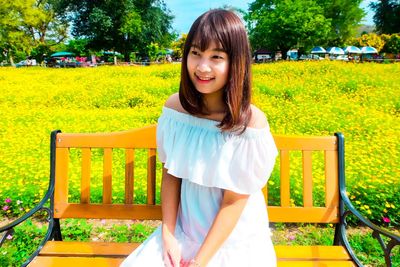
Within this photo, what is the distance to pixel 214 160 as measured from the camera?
1.56m

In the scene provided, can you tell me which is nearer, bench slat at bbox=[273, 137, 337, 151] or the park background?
bench slat at bbox=[273, 137, 337, 151]

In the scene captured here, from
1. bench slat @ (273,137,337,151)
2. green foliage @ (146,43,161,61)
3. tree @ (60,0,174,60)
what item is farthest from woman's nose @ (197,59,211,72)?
green foliage @ (146,43,161,61)

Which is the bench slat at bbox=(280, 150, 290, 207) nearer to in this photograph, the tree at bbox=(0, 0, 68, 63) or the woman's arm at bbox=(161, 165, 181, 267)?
the woman's arm at bbox=(161, 165, 181, 267)

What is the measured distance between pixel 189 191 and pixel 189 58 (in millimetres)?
572

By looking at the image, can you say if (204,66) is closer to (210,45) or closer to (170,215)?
(210,45)

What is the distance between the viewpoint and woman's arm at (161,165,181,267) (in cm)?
154

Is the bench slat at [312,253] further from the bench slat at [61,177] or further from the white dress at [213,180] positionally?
the bench slat at [61,177]

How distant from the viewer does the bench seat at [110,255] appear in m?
1.85

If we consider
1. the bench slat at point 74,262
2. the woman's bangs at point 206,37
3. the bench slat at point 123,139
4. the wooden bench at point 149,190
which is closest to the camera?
the woman's bangs at point 206,37

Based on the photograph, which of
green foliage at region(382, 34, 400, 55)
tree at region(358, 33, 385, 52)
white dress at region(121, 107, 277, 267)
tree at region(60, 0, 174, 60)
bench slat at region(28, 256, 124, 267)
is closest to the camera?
white dress at region(121, 107, 277, 267)

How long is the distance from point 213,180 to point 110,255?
77 cm

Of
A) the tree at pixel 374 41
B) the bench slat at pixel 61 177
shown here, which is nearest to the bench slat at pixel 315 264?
the bench slat at pixel 61 177

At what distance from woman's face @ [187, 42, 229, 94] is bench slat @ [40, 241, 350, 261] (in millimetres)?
985

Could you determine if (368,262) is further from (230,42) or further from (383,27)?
(383,27)
